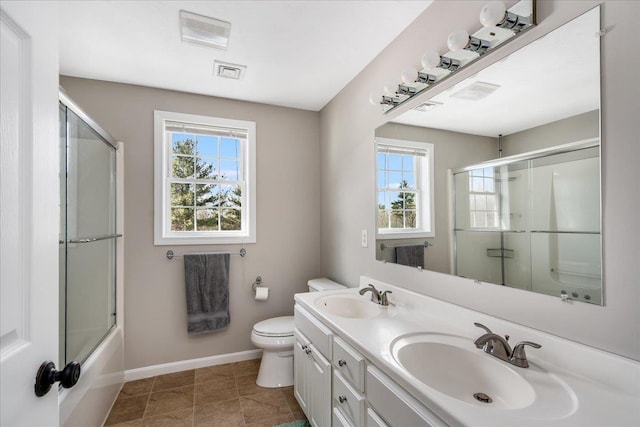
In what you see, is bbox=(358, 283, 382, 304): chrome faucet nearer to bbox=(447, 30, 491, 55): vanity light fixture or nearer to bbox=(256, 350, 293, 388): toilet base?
bbox=(256, 350, 293, 388): toilet base

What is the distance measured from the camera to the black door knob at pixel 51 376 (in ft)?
2.17

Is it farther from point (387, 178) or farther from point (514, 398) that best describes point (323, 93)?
point (514, 398)

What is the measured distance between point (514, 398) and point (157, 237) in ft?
8.42

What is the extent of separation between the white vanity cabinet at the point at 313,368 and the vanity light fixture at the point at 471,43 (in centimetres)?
141

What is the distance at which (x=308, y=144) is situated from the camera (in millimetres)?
3119

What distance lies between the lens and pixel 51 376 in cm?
69

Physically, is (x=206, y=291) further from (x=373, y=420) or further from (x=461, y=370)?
(x=461, y=370)

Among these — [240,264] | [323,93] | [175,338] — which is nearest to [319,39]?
[323,93]

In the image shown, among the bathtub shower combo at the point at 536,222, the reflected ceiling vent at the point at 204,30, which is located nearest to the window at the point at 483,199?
the bathtub shower combo at the point at 536,222

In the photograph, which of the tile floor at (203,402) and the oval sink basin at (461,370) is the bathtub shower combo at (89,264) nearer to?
the tile floor at (203,402)

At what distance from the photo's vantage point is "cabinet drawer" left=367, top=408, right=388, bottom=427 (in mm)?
1115

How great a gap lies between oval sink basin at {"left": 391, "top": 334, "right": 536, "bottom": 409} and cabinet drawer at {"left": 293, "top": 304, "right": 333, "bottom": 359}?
1.37 feet

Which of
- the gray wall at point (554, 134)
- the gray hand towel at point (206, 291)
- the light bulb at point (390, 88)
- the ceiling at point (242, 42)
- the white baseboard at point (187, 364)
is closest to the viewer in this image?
the gray wall at point (554, 134)

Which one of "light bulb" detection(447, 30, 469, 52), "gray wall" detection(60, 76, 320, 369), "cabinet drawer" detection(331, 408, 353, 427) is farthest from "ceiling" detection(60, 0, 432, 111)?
"cabinet drawer" detection(331, 408, 353, 427)
